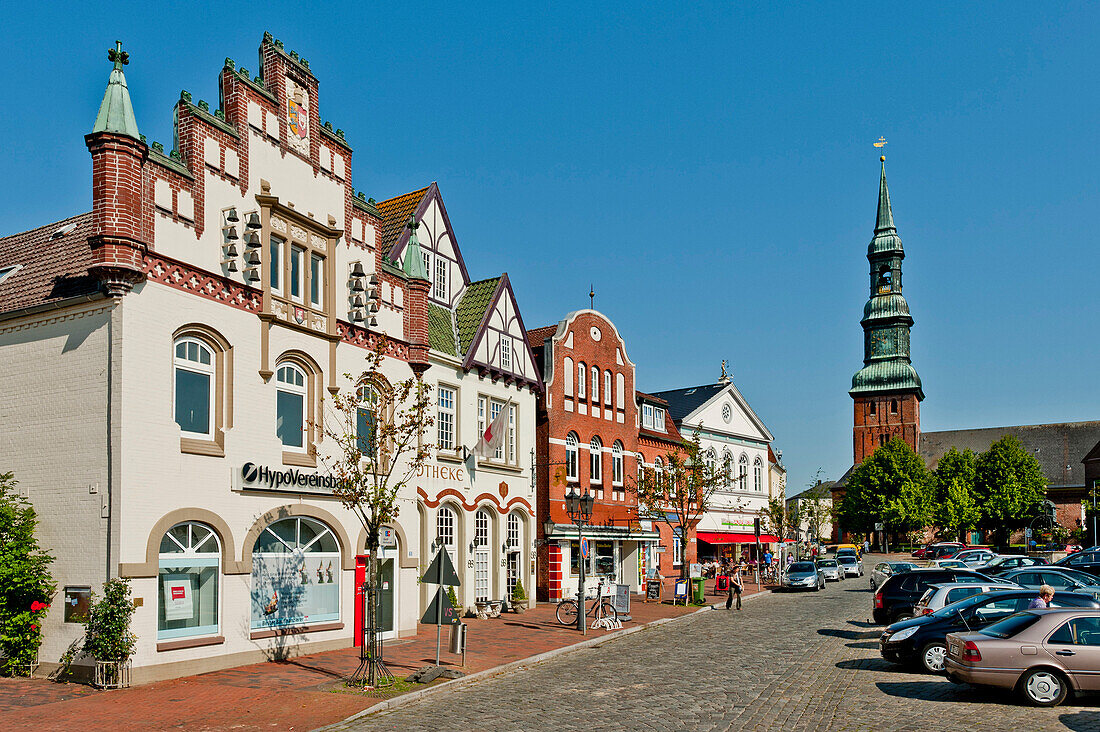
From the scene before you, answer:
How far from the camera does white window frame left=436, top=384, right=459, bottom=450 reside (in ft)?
101

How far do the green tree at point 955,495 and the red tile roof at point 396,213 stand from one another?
76445 mm

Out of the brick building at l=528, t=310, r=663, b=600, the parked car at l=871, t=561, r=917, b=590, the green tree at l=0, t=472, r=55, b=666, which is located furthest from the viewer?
the parked car at l=871, t=561, r=917, b=590

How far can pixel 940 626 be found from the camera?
19547 mm

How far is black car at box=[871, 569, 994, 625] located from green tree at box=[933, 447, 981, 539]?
71.6 m

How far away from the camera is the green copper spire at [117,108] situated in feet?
61.8

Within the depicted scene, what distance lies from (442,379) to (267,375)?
9.60 metres

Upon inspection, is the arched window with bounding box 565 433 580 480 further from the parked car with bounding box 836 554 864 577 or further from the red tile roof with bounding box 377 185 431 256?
the parked car with bounding box 836 554 864 577

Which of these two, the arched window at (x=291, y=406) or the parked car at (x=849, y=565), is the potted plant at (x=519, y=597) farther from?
the parked car at (x=849, y=565)

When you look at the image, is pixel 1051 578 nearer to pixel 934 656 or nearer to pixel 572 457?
pixel 934 656

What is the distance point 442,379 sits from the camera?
31.1 meters

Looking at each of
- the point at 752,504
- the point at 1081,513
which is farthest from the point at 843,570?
the point at 1081,513

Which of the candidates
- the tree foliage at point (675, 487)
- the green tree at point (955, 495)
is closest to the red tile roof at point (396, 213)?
the tree foliage at point (675, 487)

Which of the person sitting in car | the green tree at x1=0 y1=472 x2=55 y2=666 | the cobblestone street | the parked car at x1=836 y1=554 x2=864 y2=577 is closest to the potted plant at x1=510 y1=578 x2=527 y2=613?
the cobblestone street

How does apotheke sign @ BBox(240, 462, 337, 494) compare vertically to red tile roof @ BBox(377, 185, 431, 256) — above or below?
below
